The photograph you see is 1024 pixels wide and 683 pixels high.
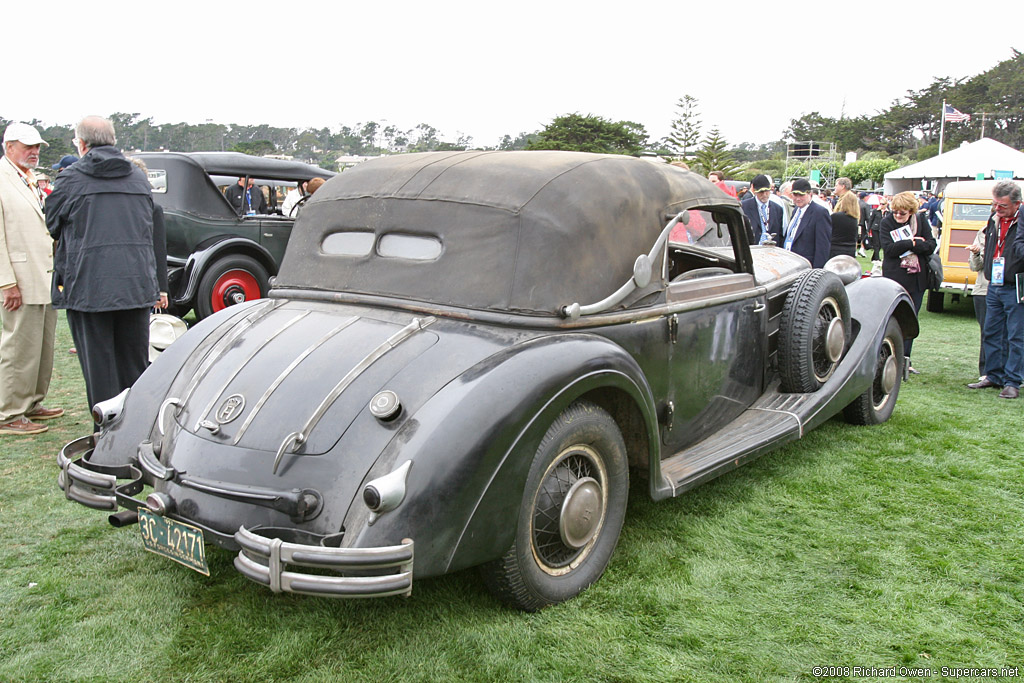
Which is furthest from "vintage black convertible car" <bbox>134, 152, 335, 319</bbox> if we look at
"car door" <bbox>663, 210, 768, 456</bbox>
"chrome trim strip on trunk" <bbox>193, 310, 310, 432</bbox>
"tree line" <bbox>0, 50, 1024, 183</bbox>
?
"tree line" <bbox>0, 50, 1024, 183</bbox>

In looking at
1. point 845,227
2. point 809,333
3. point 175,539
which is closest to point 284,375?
point 175,539

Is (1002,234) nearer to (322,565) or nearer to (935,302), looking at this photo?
(935,302)

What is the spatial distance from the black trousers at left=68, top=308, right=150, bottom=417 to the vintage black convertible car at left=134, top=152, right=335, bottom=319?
3.84 metres

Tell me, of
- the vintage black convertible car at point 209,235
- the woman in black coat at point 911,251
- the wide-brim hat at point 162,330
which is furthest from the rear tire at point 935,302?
the wide-brim hat at point 162,330

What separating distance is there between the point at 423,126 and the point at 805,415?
5196 centimetres

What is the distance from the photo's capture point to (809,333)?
4.73 m

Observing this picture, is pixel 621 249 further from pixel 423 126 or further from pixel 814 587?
pixel 423 126

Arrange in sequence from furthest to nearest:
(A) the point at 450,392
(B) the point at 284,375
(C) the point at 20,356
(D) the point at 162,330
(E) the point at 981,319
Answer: (E) the point at 981,319 < (C) the point at 20,356 < (D) the point at 162,330 < (B) the point at 284,375 < (A) the point at 450,392

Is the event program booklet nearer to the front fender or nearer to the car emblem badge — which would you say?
the front fender

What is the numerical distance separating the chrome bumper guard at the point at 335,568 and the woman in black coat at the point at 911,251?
668cm

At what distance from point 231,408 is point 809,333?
11.1 ft

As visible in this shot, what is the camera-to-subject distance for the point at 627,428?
11.3 feet

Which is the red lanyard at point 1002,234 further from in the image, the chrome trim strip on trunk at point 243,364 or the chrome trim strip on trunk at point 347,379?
the chrome trim strip on trunk at point 243,364

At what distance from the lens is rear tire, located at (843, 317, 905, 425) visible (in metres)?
5.59
